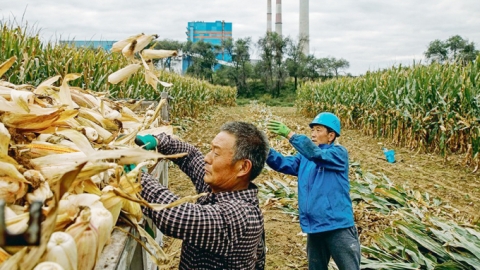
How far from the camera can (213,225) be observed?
1.74 m

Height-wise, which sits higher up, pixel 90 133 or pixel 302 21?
pixel 302 21

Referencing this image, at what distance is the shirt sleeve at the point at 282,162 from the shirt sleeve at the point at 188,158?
98 centimetres

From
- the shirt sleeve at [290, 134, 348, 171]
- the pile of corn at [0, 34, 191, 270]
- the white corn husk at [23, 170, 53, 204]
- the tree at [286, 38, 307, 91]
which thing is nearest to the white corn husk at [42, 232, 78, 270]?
the pile of corn at [0, 34, 191, 270]

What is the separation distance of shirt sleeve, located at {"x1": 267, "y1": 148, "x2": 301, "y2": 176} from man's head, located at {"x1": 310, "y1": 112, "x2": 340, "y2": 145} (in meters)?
0.29

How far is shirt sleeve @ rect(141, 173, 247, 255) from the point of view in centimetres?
166

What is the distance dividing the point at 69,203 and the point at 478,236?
335 centimetres

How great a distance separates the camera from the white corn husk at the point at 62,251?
2.84ft

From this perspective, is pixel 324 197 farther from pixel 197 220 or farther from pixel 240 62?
pixel 240 62

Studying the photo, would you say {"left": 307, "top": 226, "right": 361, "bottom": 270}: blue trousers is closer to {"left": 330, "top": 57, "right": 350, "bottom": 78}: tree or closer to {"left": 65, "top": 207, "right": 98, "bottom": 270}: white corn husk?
{"left": 65, "top": 207, "right": 98, "bottom": 270}: white corn husk

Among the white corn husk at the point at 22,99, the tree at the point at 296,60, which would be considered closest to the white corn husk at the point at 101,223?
the white corn husk at the point at 22,99

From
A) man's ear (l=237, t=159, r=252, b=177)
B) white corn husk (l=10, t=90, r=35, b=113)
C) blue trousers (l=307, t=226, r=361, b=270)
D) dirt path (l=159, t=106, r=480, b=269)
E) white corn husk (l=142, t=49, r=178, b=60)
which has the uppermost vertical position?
white corn husk (l=142, t=49, r=178, b=60)

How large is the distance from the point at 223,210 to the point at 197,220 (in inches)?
5.5

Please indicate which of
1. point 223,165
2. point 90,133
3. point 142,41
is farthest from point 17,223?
point 142,41

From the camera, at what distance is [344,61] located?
73188 millimetres
